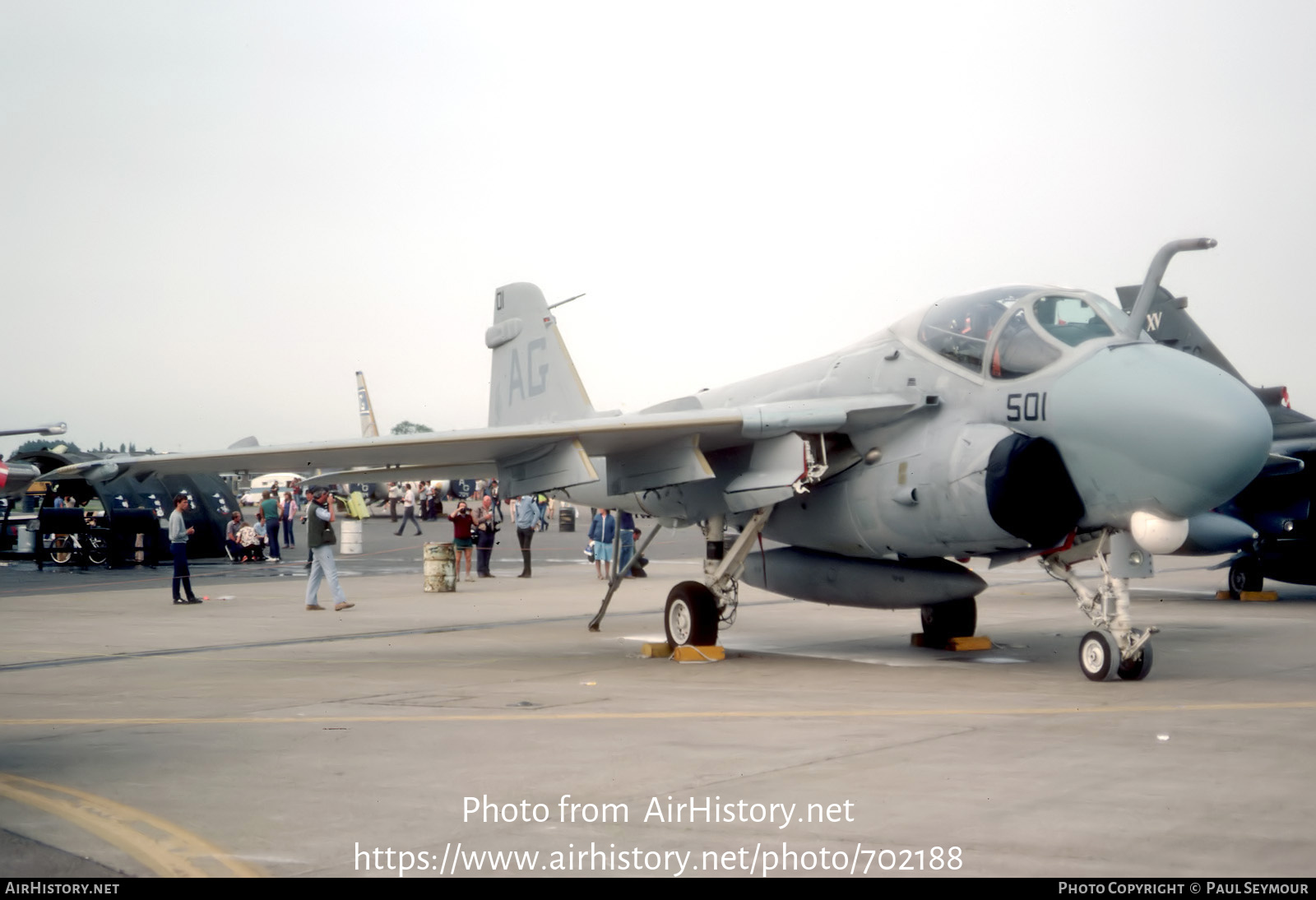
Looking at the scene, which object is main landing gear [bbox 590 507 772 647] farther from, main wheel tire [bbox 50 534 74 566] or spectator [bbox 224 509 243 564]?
main wheel tire [bbox 50 534 74 566]

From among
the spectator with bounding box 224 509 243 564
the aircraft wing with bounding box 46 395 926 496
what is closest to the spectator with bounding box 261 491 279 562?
the spectator with bounding box 224 509 243 564

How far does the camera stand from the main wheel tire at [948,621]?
13.1 meters

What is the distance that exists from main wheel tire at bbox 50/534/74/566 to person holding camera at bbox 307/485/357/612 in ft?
47.4

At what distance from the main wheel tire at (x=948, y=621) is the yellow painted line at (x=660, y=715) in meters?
4.41

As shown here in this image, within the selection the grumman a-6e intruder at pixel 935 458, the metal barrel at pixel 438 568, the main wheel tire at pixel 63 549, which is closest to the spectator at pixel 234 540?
the main wheel tire at pixel 63 549

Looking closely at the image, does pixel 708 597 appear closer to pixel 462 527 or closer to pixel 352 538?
pixel 462 527

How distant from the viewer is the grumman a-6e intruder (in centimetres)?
934

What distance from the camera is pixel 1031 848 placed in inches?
192

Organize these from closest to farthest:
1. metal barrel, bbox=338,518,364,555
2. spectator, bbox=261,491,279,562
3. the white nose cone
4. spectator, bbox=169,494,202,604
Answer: the white nose cone → spectator, bbox=169,494,202,604 → spectator, bbox=261,491,279,562 → metal barrel, bbox=338,518,364,555

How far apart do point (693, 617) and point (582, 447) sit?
7.36 ft

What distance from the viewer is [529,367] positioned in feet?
54.0

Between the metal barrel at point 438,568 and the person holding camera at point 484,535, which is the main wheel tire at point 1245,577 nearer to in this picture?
Answer: the metal barrel at point 438,568

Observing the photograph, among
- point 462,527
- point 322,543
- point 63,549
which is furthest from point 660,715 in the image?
point 63,549

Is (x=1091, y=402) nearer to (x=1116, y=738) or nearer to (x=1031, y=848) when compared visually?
(x=1116, y=738)
